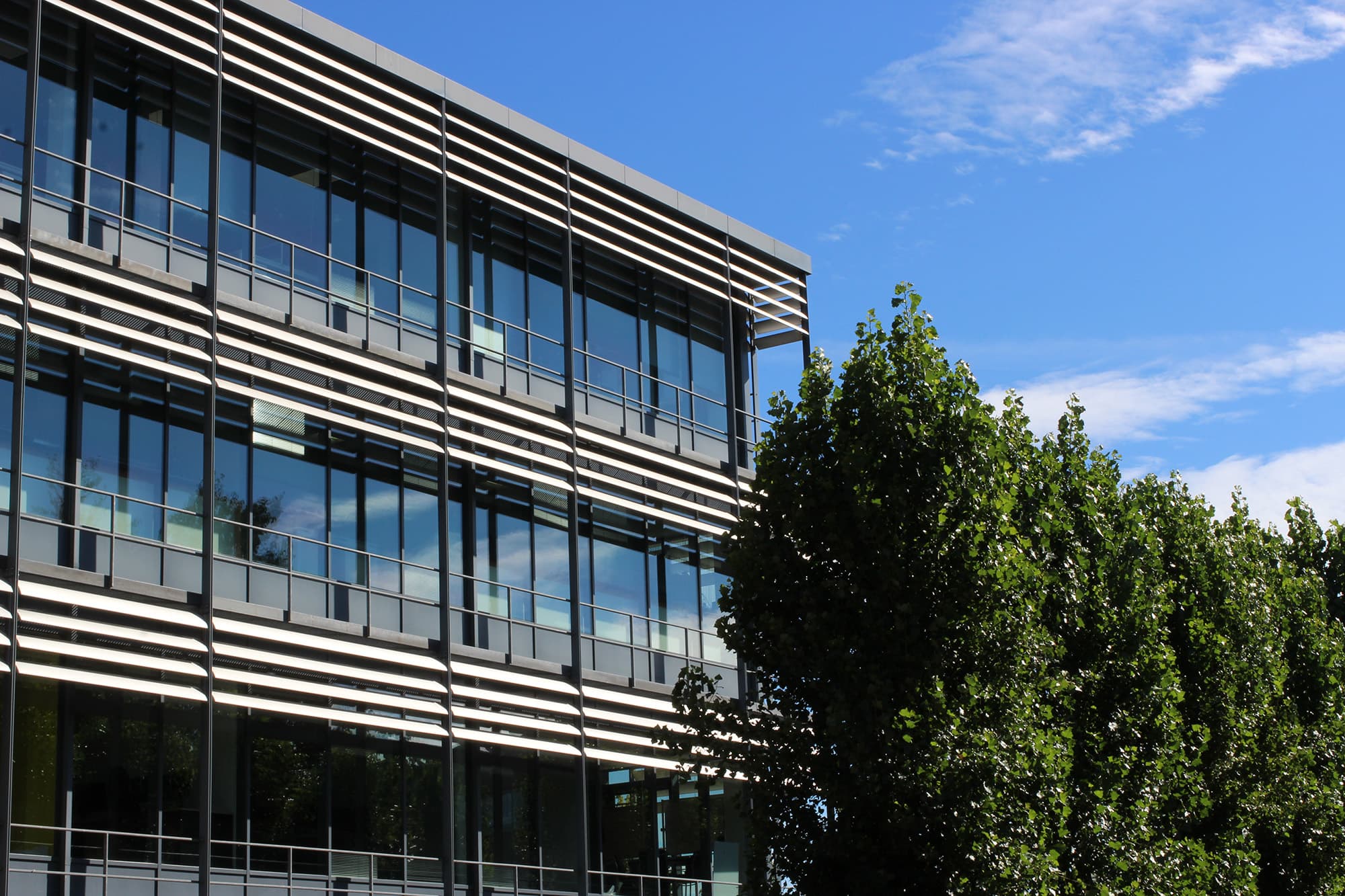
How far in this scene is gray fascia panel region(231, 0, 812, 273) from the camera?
67.2 feet

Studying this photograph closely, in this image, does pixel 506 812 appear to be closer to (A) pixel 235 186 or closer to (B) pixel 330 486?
(B) pixel 330 486

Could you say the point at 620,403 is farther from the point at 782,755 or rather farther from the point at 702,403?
the point at 782,755

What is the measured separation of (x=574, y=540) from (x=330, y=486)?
3813 millimetres

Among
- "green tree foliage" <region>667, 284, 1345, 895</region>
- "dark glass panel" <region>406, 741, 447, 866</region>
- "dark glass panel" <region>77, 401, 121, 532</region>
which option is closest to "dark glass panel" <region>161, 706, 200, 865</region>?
"dark glass panel" <region>77, 401, 121, 532</region>

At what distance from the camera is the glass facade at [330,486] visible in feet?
56.5

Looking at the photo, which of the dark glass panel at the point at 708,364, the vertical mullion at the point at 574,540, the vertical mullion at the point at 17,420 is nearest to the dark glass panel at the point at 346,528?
the vertical mullion at the point at 574,540

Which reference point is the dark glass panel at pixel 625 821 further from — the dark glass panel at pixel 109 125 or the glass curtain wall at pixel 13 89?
the glass curtain wall at pixel 13 89

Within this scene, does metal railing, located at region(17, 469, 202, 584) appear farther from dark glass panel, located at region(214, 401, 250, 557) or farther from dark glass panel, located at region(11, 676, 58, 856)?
dark glass panel, located at region(11, 676, 58, 856)

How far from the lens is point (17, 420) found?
16172mm

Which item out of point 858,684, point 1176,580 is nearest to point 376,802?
point 858,684

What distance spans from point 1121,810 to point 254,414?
1167 cm

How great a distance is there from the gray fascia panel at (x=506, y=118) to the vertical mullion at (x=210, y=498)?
135 cm

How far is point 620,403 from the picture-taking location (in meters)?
25.5

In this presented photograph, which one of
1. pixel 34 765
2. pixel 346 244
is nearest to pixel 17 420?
pixel 34 765
